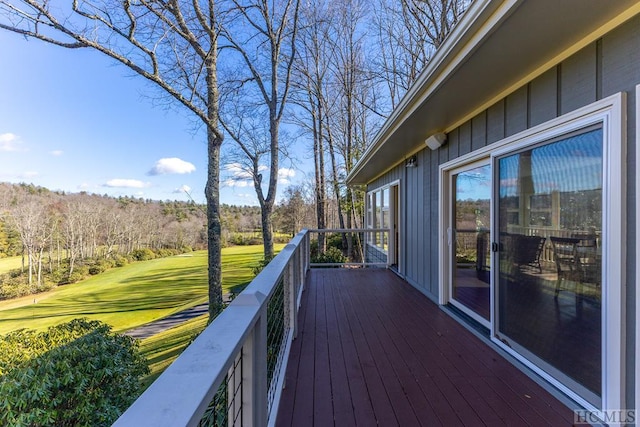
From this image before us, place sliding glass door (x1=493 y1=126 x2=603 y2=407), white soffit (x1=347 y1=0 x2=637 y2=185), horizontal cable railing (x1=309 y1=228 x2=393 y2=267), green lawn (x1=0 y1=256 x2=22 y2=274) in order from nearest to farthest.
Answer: white soffit (x1=347 y1=0 x2=637 y2=185) → sliding glass door (x1=493 y1=126 x2=603 y2=407) → horizontal cable railing (x1=309 y1=228 x2=393 y2=267) → green lawn (x1=0 y1=256 x2=22 y2=274)

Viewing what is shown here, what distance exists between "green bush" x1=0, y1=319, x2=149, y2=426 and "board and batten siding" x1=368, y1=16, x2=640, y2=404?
14.4 ft

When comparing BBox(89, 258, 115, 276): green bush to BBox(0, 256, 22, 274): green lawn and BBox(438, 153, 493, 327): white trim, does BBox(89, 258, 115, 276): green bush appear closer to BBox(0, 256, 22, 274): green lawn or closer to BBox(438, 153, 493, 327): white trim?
BBox(0, 256, 22, 274): green lawn

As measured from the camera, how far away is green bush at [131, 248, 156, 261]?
30.9m

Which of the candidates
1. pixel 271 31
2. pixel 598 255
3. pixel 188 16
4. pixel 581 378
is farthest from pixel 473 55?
pixel 271 31

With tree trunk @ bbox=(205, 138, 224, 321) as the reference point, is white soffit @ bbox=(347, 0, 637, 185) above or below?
above

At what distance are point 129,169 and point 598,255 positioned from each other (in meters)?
31.7

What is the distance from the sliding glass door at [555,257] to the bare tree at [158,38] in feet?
18.3

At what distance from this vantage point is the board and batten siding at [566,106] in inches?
65.5

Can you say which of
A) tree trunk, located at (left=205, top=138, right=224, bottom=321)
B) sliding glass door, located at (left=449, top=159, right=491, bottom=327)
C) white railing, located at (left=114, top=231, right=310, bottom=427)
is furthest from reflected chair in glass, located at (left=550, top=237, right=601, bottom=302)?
tree trunk, located at (left=205, top=138, right=224, bottom=321)

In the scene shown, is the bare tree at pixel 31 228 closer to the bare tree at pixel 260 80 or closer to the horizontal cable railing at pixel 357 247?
the bare tree at pixel 260 80

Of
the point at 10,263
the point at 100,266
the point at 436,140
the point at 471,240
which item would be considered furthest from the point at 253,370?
the point at 100,266

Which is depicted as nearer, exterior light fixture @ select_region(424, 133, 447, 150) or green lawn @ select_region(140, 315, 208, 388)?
exterior light fixture @ select_region(424, 133, 447, 150)

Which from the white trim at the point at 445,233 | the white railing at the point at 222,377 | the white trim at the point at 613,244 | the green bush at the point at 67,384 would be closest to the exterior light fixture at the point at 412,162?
the white trim at the point at 445,233

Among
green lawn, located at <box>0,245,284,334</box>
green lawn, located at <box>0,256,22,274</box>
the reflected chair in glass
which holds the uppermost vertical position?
the reflected chair in glass
